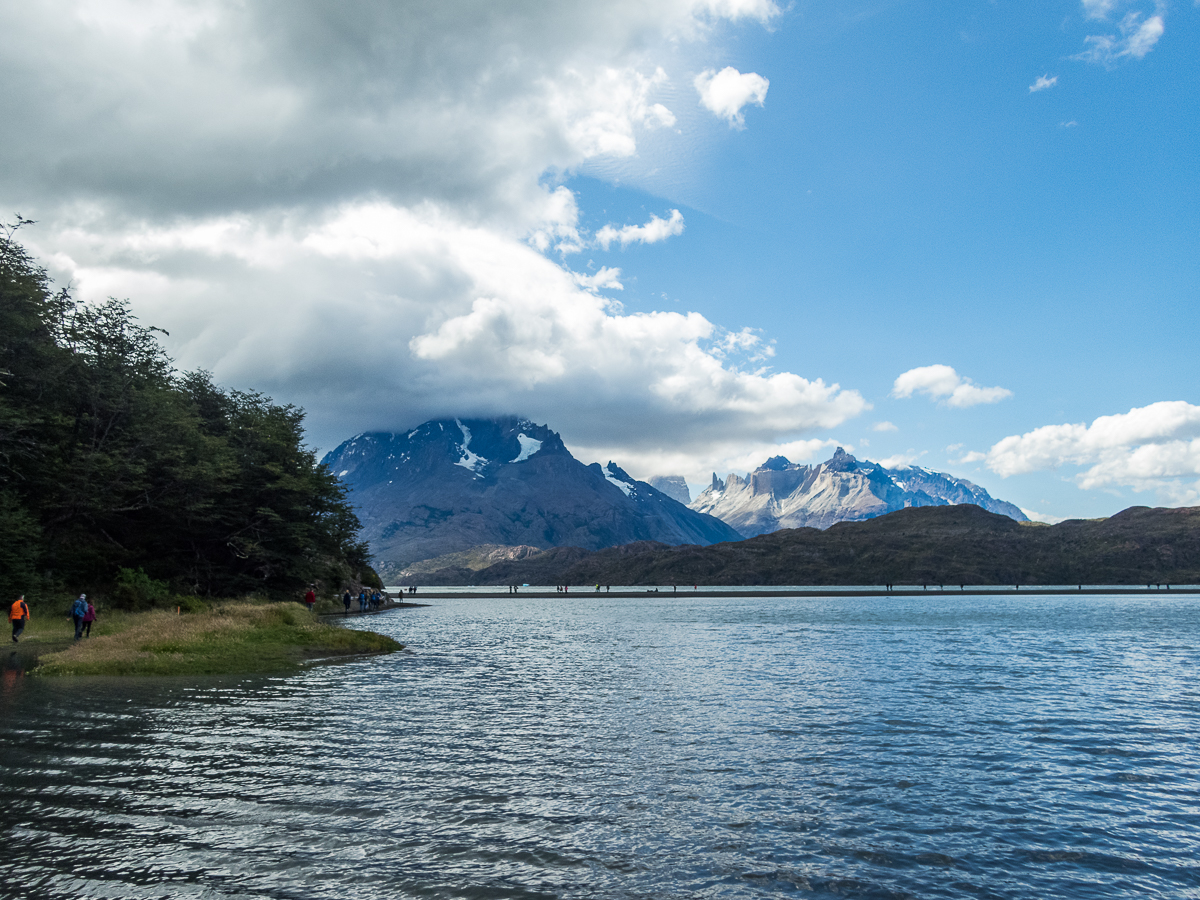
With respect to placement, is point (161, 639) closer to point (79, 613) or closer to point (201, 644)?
point (201, 644)

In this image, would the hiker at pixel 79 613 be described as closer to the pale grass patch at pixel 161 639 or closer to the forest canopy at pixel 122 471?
the pale grass patch at pixel 161 639

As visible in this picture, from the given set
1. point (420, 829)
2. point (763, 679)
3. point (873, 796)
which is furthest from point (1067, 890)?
point (763, 679)

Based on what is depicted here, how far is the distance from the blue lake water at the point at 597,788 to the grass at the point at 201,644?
11.2ft

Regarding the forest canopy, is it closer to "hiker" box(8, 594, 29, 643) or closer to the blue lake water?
"hiker" box(8, 594, 29, 643)

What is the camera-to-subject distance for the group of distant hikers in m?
44.1

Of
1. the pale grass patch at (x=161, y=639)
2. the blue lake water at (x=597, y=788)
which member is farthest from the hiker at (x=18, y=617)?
the blue lake water at (x=597, y=788)

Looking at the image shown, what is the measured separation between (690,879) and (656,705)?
751 inches

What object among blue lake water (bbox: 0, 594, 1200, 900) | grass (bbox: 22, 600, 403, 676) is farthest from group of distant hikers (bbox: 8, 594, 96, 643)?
blue lake water (bbox: 0, 594, 1200, 900)

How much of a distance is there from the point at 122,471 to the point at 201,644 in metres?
30.4

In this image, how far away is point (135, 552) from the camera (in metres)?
70.4

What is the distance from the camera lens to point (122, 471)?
6419cm

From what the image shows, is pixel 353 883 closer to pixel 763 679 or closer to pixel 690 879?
pixel 690 879

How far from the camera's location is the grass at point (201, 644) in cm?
3747

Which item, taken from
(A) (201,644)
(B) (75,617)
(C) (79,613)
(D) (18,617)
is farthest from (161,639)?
(D) (18,617)
